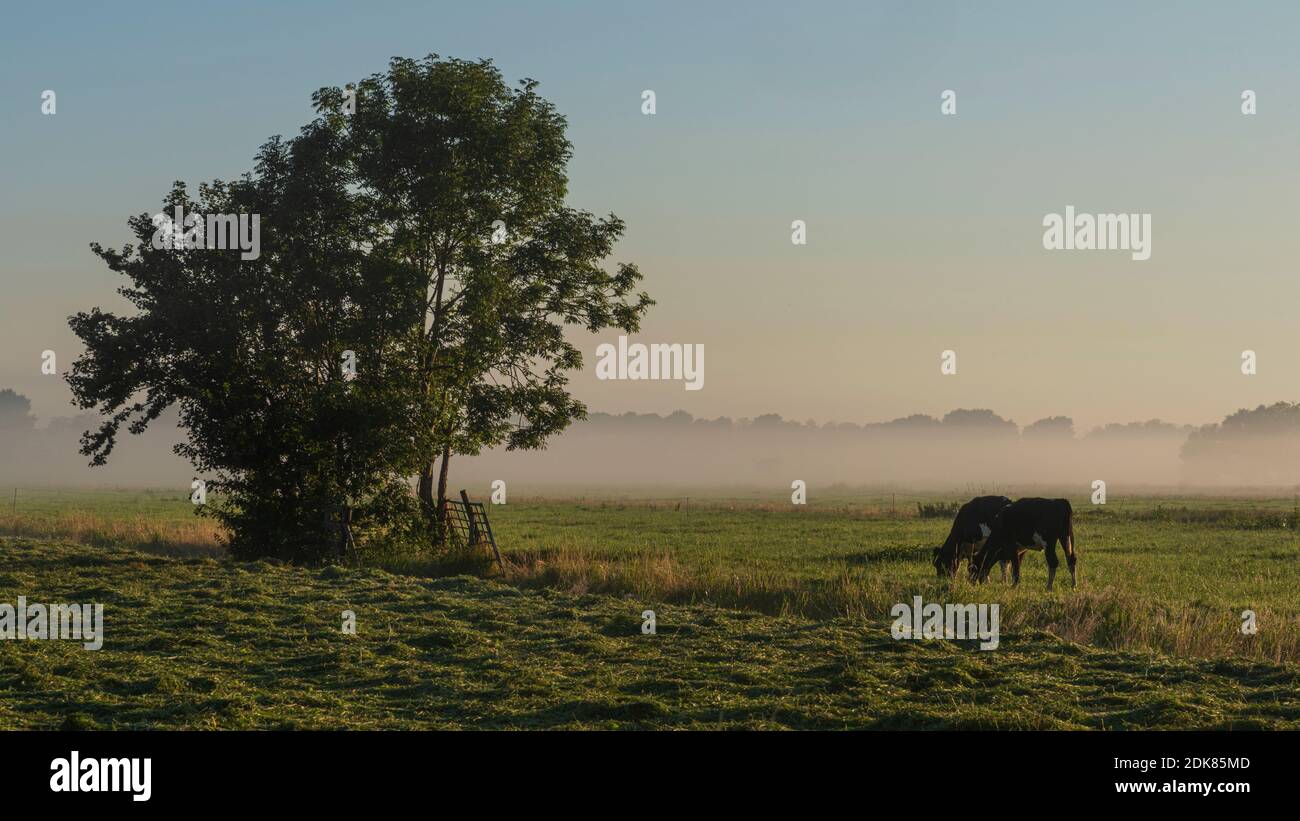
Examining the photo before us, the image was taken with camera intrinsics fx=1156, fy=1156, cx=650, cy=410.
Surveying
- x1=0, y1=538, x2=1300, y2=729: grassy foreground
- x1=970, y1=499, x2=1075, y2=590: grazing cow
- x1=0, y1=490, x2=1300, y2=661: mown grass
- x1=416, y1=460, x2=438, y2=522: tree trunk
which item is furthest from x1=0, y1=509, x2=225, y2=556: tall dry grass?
x1=970, y1=499, x2=1075, y2=590: grazing cow

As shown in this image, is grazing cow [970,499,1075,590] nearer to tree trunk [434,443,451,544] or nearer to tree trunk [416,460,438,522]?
tree trunk [434,443,451,544]

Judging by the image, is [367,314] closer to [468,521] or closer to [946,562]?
[468,521]

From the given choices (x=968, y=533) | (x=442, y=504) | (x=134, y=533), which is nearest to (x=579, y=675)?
(x=968, y=533)

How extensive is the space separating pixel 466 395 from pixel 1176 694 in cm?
2512

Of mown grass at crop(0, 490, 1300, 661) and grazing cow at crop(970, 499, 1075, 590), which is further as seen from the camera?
grazing cow at crop(970, 499, 1075, 590)

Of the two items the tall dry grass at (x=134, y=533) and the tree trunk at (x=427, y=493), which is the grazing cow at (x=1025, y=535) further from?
the tall dry grass at (x=134, y=533)

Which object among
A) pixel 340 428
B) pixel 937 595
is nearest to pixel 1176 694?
pixel 937 595

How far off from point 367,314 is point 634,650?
1946 cm

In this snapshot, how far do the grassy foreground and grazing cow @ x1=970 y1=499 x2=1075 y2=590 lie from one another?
874 cm

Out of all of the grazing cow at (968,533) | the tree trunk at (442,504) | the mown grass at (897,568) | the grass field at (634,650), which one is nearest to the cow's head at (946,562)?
the grazing cow at (968,533)

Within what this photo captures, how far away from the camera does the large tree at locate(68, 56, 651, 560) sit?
3125cm

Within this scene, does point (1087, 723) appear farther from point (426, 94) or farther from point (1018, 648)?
point (426, 94)

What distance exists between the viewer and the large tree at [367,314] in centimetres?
3125

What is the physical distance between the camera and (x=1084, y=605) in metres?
19.5
